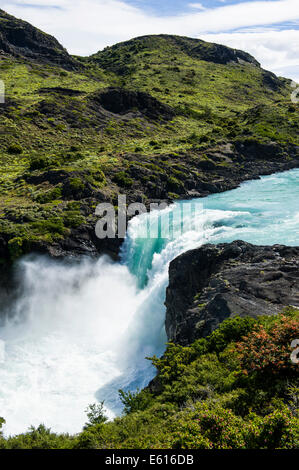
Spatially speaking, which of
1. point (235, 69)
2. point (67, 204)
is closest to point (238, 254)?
point (67, 204)

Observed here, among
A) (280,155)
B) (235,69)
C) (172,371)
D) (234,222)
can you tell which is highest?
(235,69)

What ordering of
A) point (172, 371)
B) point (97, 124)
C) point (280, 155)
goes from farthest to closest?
point (97, 124) → point (280, 155) → point (172, 371)

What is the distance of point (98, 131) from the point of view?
228ft

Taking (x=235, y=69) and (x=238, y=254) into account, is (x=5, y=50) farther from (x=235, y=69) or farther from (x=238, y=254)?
(x=238, y=254)

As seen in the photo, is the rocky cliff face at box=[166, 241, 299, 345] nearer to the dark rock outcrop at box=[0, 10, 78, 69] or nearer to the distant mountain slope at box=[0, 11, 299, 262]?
the distant mountain slope at box=[0, 11, 299, 262]

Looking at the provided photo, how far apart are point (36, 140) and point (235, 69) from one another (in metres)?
120

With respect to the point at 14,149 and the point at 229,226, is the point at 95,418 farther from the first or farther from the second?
the point at 14,149

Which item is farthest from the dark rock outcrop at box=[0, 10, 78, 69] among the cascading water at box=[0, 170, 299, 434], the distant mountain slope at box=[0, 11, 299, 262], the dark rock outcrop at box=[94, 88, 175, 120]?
the cascading water at box=[0, 170, 299, 434]

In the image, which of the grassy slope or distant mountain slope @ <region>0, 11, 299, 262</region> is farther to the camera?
the grassy slope

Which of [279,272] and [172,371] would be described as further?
[279,272]

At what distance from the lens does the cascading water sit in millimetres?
20953

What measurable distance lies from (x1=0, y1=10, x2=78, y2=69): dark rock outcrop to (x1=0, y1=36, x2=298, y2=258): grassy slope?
9073mm

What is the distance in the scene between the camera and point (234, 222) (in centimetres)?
3541

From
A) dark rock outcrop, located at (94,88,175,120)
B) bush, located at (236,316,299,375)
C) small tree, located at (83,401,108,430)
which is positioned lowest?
small tree, located at (83,401,108,430)
